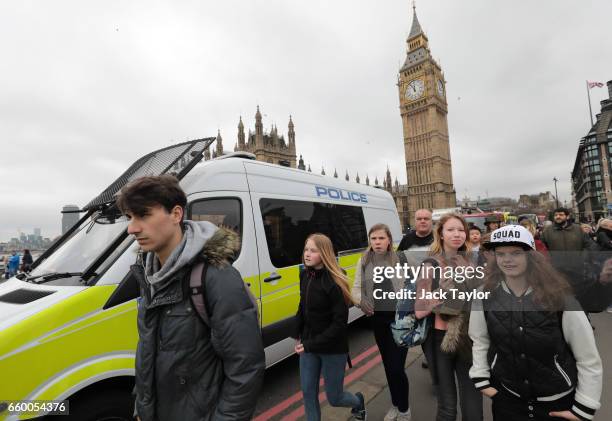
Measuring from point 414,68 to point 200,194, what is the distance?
80.7 meters

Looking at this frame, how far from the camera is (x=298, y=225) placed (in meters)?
4.49

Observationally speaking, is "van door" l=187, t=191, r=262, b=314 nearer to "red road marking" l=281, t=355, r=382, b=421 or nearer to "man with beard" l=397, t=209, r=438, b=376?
"red road marking" l=281, t=355, r=382, b=421

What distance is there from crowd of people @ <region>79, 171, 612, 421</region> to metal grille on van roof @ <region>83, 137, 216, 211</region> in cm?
170

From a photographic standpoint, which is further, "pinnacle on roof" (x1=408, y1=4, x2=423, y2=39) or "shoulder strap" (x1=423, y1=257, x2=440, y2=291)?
"pinnacle on roof" (x1=408, y1=4, x2=423, y2=39)

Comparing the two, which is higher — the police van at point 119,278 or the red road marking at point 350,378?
the police van at point 119,278

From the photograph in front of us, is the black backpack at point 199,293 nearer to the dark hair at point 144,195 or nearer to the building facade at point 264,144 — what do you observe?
the dark hair at point 144,195

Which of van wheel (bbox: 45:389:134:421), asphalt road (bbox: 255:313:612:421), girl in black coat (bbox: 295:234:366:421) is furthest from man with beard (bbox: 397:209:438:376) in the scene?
van wheel (bbox: 45:389:134:421)

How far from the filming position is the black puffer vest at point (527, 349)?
177 cm

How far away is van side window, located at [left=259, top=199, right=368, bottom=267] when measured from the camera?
4055mm

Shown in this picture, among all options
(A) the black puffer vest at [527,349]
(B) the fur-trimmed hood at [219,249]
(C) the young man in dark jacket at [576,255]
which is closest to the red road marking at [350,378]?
(A) the black puffer vest at [527,349]

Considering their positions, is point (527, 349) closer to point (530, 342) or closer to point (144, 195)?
point (530, 342)

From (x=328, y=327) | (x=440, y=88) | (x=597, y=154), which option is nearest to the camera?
(x=328, y=327)

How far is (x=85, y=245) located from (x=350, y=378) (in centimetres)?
361

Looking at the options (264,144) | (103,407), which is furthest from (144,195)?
(264,144)
